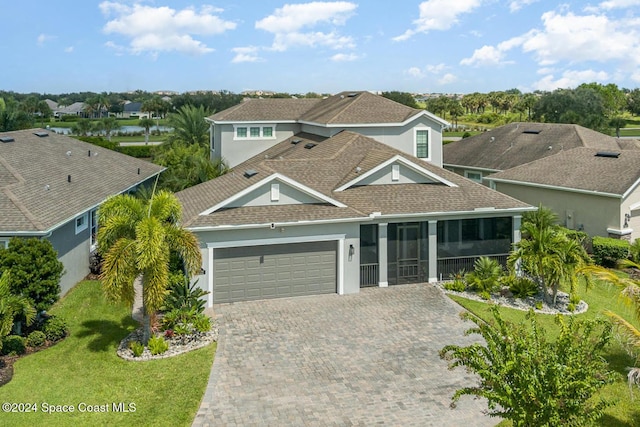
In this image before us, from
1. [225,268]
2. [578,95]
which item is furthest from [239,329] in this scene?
[578,95]

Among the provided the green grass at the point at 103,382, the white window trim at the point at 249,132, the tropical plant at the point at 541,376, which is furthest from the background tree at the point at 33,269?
the white window trim at the point at 249,132

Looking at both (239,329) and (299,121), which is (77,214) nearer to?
(239,329)

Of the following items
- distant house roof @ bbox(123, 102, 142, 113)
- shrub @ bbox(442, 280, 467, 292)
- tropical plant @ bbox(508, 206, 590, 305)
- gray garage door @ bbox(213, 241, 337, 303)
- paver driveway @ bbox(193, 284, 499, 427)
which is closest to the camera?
paver driveway @ bbox(193, 284, 499, 427)

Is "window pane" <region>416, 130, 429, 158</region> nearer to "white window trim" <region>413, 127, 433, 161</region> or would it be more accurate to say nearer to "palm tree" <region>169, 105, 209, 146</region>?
"white window trim" <region>413, 127, 433, 161</region>

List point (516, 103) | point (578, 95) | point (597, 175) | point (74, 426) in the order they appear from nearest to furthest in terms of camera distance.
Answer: point (74, 426)
point (597, 175)
point (578, 95)
point (516, 103)

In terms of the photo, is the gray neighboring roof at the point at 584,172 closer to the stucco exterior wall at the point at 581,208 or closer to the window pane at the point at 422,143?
the stucco exterior wall at the point at 581,208

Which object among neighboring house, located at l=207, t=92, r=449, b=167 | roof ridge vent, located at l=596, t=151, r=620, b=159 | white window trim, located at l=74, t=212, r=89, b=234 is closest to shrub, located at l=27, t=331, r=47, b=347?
white window trim, located at l=74, t=212, r=89, b=234

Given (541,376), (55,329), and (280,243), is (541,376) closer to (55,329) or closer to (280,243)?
(280,243)

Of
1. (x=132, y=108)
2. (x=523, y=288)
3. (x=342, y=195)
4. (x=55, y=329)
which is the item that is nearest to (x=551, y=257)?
(x=523, y=288)
